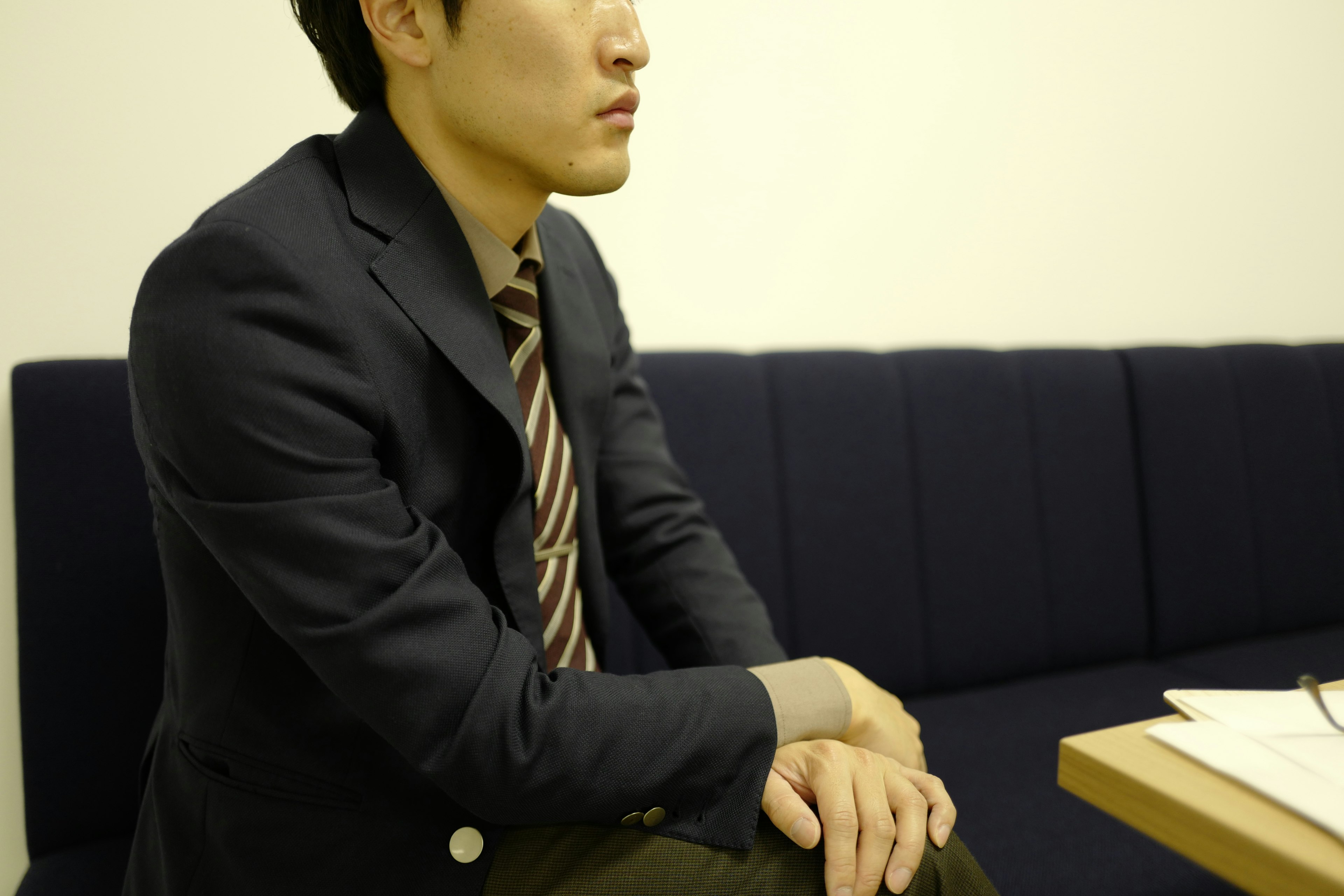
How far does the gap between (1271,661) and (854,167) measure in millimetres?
1207

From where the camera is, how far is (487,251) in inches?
33.2

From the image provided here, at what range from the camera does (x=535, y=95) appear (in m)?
0.77

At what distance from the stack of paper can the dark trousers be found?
8.2 inches

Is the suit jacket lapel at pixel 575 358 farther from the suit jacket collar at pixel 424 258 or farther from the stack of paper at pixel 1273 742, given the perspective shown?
the stack of paper at pixel 1273 742

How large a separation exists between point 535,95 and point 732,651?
24.3 inches

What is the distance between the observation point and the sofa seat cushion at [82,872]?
0.96 meters

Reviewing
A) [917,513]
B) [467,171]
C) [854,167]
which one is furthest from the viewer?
[854,167]

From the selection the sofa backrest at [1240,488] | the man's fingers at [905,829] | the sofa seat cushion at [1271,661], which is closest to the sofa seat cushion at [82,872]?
the man's fingers at [905,829]

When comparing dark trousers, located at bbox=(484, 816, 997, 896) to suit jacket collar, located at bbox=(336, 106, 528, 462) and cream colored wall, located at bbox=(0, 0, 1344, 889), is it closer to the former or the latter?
suit jacket collar, located at bbox=(336, 106, 528, 462)

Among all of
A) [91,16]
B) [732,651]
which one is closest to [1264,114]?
[732,651]

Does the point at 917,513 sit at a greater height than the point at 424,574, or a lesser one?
lesser

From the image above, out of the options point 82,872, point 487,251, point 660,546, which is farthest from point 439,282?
point 82,872

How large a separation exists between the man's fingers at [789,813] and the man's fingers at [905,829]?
6 cm

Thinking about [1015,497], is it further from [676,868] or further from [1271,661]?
[676,868]
